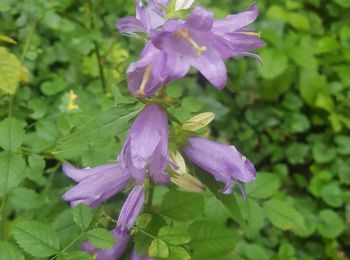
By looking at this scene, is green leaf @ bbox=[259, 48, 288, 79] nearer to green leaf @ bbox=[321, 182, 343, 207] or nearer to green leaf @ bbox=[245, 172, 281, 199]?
green leaf @ bbox=[321, 182, 343, 207]

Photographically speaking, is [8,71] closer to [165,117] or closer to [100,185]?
[100,185]

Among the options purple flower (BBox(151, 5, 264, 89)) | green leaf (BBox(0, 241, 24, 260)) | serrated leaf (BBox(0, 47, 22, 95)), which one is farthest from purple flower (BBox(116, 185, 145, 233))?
serrated leaf (BBox(0, 47, 22, 95))

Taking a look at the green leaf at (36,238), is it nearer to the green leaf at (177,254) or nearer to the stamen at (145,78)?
the green leaf at (177,254)

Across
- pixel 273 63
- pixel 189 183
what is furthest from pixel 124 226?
pixel 273 63

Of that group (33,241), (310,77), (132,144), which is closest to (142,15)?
(132,144)

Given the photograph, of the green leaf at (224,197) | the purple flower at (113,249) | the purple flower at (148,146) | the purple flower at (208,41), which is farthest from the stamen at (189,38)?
the purple flower at (113,249)

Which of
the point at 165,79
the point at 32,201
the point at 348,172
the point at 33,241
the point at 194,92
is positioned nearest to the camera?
the point at 165,79

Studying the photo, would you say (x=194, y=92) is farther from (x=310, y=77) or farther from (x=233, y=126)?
(x=310, y=77)
